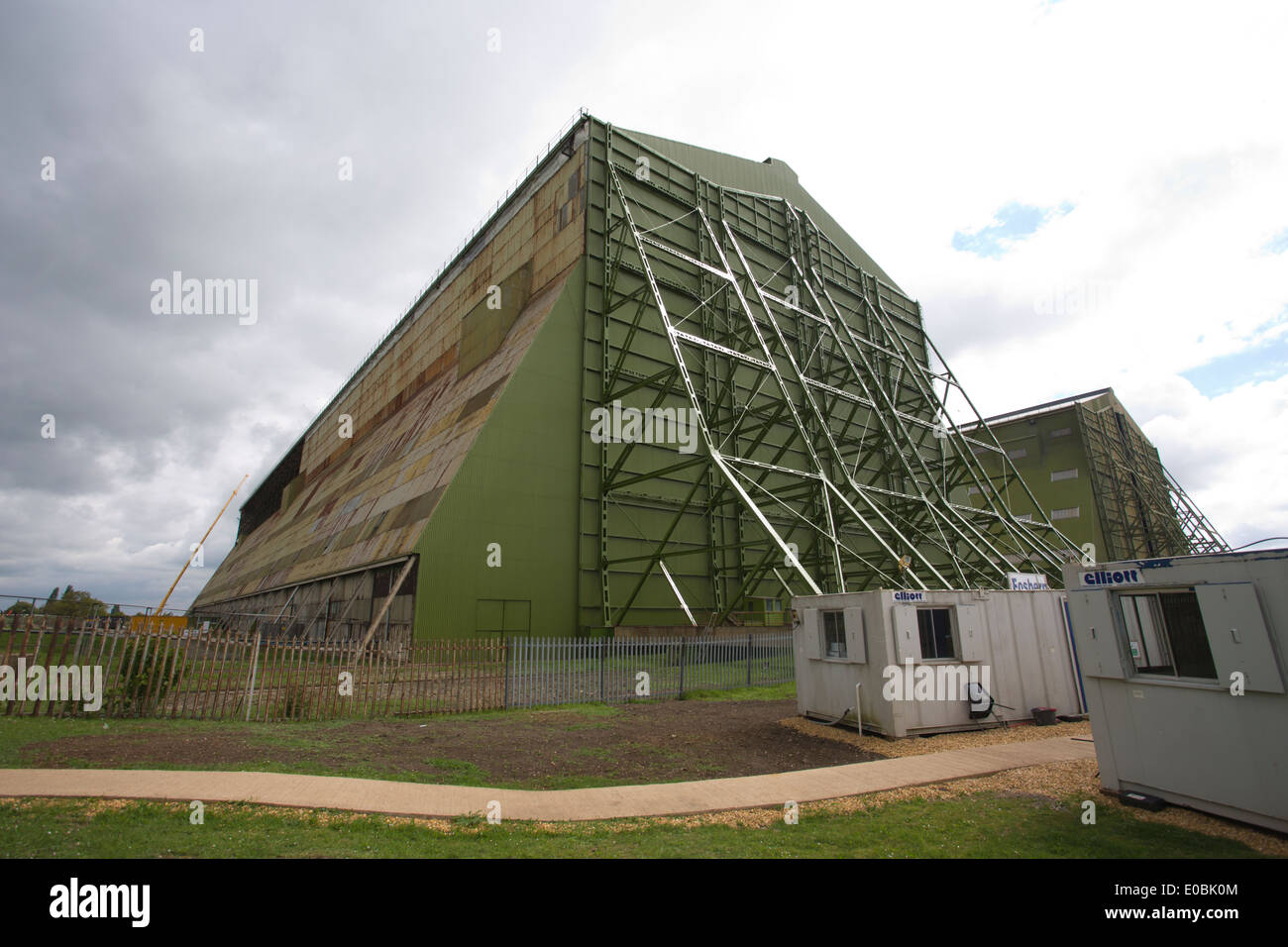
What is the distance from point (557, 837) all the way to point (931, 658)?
8.06 meters

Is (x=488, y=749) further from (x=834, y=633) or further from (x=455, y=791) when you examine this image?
(x=834, y=633)

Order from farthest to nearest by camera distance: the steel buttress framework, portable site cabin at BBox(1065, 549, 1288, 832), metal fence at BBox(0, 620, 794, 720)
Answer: the steel buttress framework < metal fence at BBox(0, 620, 794, 720) < portable site cabin at BBox(1065, 549, 1288, 832)

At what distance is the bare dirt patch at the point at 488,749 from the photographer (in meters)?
7.78

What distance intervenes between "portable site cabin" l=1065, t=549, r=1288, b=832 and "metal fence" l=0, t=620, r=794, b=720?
9.95m

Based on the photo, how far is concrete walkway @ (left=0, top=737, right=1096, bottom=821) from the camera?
6129 mm

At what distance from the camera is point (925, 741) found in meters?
9.99

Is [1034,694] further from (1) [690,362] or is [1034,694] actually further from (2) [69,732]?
(1) [690,362]

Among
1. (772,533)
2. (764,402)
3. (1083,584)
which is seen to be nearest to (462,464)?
(772,533)

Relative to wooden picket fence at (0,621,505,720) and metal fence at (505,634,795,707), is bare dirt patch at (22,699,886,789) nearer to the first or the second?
wooden picket fence at (0,621,505,720)

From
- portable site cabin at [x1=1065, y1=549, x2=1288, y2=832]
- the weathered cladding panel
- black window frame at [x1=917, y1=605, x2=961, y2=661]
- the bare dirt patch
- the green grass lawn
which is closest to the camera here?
the green grass lawn

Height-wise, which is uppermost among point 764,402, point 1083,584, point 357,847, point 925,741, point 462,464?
point 764,402

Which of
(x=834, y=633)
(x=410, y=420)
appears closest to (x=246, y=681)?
(x=834, y=633)

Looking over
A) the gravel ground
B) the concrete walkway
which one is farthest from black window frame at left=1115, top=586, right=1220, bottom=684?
the gravel ground
